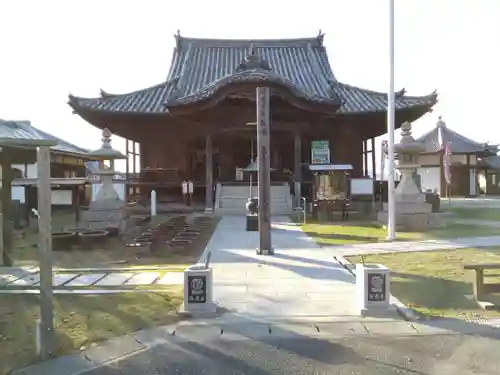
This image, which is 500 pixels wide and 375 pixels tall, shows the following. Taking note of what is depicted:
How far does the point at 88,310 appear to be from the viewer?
22.3 feet

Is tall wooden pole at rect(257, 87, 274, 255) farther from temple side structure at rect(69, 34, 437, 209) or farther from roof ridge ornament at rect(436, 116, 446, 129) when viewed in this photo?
roof ridge ornament at rect(436, 116, 446, 129)

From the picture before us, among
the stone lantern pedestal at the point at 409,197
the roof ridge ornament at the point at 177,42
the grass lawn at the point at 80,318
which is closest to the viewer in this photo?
the grass lawn at the point at 80,318

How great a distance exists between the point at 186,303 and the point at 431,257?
20.5ft

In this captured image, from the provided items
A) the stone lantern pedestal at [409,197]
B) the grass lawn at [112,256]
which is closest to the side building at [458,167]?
the stone lantern pedestal at [409,197]

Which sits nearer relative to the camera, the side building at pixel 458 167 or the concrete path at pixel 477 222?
the concrete path at pixel 477 222

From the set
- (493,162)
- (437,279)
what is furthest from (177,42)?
(493,162)

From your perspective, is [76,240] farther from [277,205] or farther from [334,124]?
[334,124]

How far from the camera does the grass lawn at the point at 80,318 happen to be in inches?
214

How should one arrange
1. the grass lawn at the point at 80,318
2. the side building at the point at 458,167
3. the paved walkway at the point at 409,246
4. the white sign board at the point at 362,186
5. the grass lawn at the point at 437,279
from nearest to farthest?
the grass lawn at the point at 80,318
the grass lawn at the point at 437,279
the paved walkway at the point at 409,246
the white sign board at the point at 362,186
the side building at the point at 458,167

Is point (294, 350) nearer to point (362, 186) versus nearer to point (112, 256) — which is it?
point (112, 256)

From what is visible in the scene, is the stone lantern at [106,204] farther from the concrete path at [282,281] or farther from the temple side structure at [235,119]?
the temple side structure at [235,119]

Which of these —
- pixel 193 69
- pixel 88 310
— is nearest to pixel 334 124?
pixel 193 69

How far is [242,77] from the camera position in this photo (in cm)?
2159

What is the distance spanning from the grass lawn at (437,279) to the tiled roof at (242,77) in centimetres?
1260
